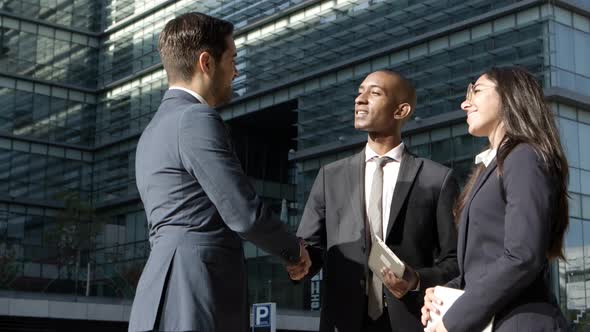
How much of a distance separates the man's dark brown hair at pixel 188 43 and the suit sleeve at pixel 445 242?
149cm

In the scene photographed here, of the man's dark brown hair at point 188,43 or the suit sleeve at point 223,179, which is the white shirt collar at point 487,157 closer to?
the suit sleeve at point 223,179

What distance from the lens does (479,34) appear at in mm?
37406

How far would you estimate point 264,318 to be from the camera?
25.5 m

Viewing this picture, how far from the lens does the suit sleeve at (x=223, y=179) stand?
4.18 meters

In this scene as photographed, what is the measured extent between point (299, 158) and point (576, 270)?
13.9 metres

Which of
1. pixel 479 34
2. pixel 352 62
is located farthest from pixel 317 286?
pixel 479 34

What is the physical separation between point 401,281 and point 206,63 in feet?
4.50

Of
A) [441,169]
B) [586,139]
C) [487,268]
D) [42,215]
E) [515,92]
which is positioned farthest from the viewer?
[42,215]

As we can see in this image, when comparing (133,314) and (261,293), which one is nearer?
(133,314)

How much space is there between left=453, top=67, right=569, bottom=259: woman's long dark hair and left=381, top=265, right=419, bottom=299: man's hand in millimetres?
769

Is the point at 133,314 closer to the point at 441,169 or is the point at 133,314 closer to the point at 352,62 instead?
the point at 441,169

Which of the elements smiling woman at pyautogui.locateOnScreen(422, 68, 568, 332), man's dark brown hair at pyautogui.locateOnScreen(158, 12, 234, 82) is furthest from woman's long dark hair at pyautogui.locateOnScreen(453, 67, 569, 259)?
man's dark brown hair at pyautogui.locateOnScreen(158, 12, 234, 82)

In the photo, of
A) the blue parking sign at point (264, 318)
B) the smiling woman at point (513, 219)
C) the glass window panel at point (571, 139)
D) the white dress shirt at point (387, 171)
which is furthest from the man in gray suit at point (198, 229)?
the glass window panel at point (571, 139)

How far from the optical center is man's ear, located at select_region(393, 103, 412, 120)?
222 inches
